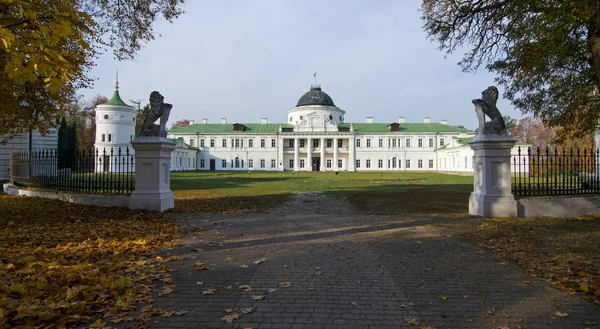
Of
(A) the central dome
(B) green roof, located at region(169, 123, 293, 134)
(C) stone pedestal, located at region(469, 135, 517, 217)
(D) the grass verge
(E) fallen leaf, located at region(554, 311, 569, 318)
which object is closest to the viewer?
(E) fallen leaf, located at region(554, 311, 569, 318)

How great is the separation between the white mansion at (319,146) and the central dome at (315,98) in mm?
3965

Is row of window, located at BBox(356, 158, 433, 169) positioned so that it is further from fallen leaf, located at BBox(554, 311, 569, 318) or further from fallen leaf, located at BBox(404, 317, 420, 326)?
fallen leaf, located at BBox(404, 317, 420, 326)

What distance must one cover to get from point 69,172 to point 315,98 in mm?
69437

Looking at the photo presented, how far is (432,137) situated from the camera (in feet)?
246

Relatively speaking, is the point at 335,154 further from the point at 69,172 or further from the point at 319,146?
the point at 69,172

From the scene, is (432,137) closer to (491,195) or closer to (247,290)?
(491,195)

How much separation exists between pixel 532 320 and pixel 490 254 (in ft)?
8.70

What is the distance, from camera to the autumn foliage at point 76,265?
355cm

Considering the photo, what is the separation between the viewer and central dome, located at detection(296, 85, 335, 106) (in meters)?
79.7

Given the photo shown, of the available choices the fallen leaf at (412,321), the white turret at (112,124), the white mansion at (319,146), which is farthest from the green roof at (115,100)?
the fallen leaf at (412,321)

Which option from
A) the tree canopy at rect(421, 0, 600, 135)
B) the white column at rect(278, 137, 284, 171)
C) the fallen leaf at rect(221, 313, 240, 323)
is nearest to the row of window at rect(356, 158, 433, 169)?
the white column at rect(278, 137, 284, 171)

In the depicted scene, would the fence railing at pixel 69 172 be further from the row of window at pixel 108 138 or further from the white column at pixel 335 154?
the white column at pixel 335 154

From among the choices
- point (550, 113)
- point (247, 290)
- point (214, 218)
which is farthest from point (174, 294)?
point (550, 113)

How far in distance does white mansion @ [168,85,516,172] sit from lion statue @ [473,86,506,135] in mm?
64079
